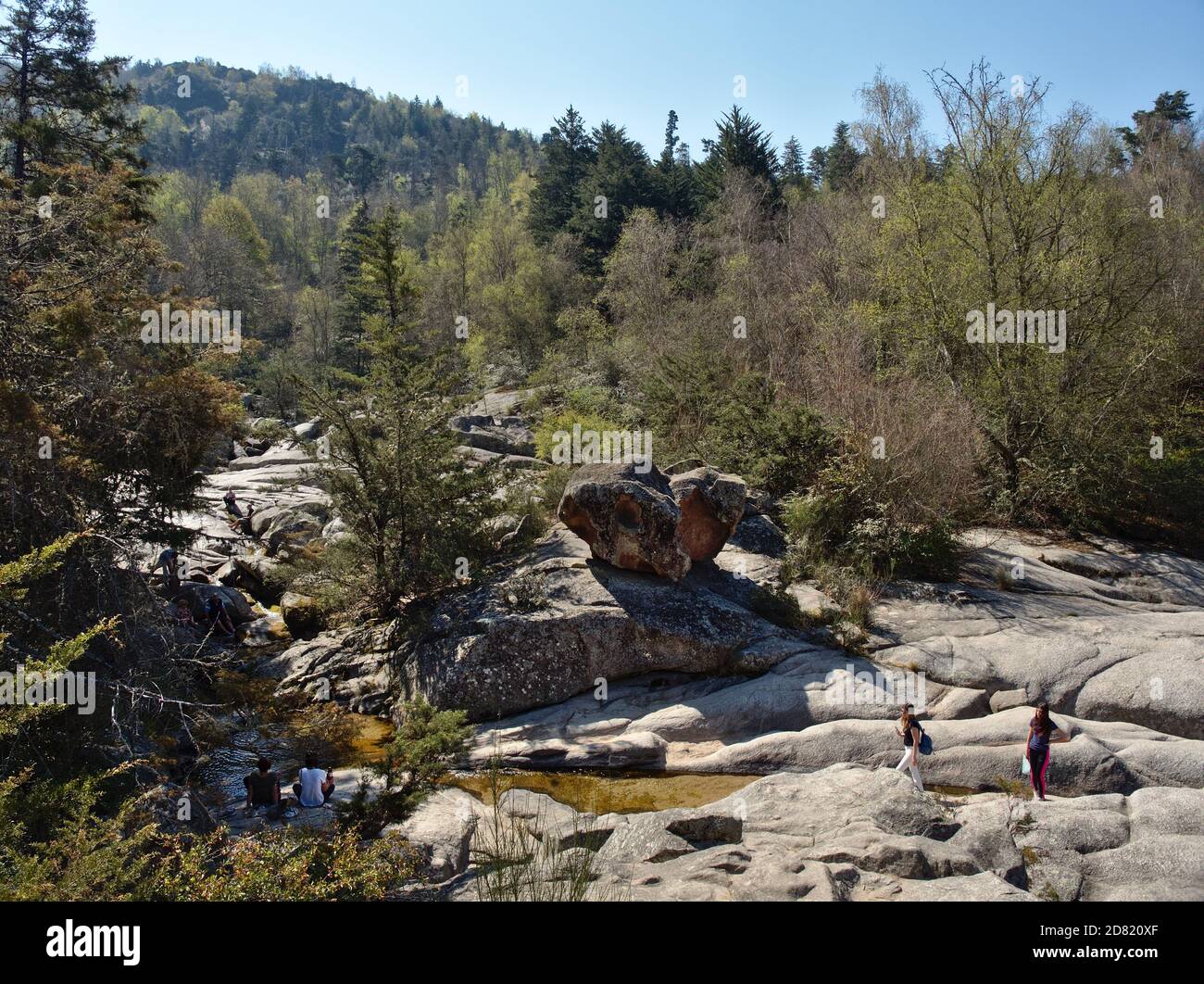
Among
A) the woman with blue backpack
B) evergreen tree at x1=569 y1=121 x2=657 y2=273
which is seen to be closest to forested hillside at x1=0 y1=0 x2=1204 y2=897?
the woman with blue backpack

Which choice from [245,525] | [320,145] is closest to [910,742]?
[245,525]

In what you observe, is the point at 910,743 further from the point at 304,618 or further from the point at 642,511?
the point at 304,618

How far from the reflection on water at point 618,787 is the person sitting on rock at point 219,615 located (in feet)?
27.3

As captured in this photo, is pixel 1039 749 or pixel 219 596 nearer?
pixel 1039 749

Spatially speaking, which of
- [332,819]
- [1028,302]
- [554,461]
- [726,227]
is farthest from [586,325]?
[332,819]

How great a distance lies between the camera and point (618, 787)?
11.0 metres

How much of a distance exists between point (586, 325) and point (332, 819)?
27310 millimetres

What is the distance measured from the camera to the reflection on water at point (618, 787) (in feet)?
34.8

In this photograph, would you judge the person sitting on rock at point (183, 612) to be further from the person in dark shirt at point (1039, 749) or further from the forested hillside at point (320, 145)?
the forested hillside at point (320, 145)

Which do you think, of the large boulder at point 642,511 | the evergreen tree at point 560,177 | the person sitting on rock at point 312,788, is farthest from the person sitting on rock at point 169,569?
the evergreen tree at point 560,177

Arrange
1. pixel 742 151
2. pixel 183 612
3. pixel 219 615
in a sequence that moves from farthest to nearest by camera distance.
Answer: pixel 742 151, pixel 219 615, pixel 183 612

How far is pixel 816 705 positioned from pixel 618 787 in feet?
11.6

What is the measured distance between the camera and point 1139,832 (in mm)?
8242
